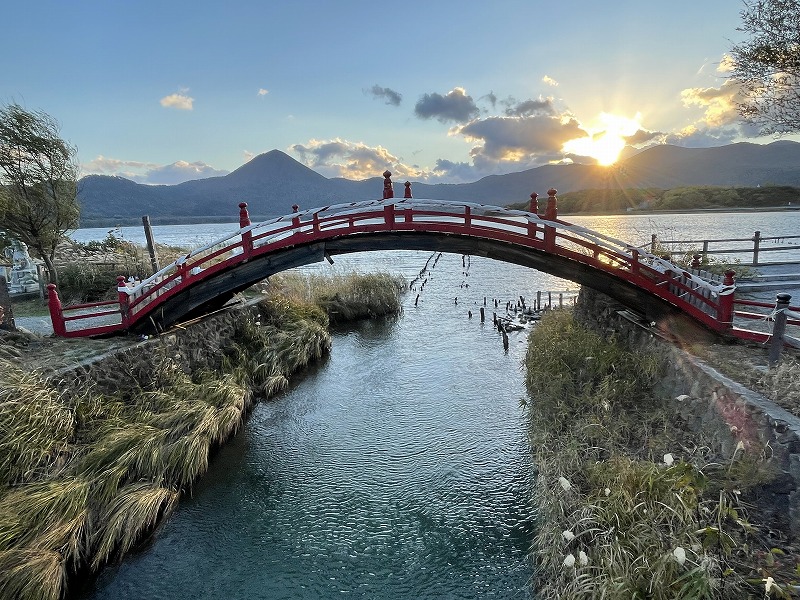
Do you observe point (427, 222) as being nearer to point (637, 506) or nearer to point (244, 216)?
point (244, 216)

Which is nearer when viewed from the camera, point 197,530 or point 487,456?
point 197,530

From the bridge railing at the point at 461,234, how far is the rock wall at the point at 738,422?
1.12 meters

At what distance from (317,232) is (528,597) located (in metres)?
8.36

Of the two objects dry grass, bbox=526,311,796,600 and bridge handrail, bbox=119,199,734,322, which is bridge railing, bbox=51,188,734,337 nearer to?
bridge handrail, bbox=119,199,734,322

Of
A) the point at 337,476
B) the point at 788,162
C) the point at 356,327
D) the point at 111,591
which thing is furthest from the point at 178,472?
the point at 788,162

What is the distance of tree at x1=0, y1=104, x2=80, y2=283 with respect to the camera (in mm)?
13984

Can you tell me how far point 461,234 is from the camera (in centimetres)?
1026

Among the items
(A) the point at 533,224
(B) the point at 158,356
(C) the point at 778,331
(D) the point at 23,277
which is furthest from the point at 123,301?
(C) the point at 778,331

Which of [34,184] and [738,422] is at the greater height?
[34,184]

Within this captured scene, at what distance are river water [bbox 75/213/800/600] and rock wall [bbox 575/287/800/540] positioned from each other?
126 inches

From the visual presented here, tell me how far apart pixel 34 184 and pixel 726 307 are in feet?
65.1

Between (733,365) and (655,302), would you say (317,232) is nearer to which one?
(655,302)

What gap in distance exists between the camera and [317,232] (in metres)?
10.7

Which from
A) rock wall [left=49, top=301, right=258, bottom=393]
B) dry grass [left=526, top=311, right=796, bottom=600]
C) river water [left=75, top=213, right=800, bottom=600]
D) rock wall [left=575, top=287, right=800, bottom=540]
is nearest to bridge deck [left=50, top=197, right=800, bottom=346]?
rock wall [left=49, top=301, right=258, bottom=393]
